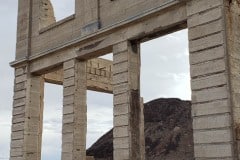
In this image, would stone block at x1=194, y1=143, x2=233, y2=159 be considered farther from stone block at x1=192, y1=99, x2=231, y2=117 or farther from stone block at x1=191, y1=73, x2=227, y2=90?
stone block at x1=191, y1=73, x2=227, y2=90

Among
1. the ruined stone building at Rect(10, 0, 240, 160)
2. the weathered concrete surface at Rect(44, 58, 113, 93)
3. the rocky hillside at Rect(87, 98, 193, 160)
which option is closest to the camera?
the ruined stone building at Rect(10, 0, 240, 160)

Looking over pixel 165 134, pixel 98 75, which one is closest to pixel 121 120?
pixel 98 75

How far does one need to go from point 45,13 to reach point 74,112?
495 centimetres

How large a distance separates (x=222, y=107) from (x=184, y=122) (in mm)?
27595

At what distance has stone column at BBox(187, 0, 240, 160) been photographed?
9.55m

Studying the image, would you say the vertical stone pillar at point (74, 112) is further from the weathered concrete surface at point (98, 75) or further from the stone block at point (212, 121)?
the stone block at point (212, 121)

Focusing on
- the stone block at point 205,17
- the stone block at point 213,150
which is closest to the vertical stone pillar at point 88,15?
the stone block at point 205,17

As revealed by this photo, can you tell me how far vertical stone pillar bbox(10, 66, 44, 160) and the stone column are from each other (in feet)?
25.0

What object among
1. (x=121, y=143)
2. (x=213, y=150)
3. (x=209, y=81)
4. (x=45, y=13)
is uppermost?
(x=45, y=13)

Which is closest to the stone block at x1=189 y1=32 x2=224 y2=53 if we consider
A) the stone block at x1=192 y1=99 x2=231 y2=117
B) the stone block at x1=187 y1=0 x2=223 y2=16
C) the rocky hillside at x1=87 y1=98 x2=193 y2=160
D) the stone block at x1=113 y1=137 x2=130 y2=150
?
the stone block at x1=187 y1=0 x2=223 y2=16

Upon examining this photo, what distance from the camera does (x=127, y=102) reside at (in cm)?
1212

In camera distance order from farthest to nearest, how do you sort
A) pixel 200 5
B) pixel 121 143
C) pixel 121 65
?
pixel 121 65 < pixel 121 143 < pixel 200 5

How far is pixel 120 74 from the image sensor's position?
12.5m

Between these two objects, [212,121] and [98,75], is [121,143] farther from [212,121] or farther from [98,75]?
[98,75]
